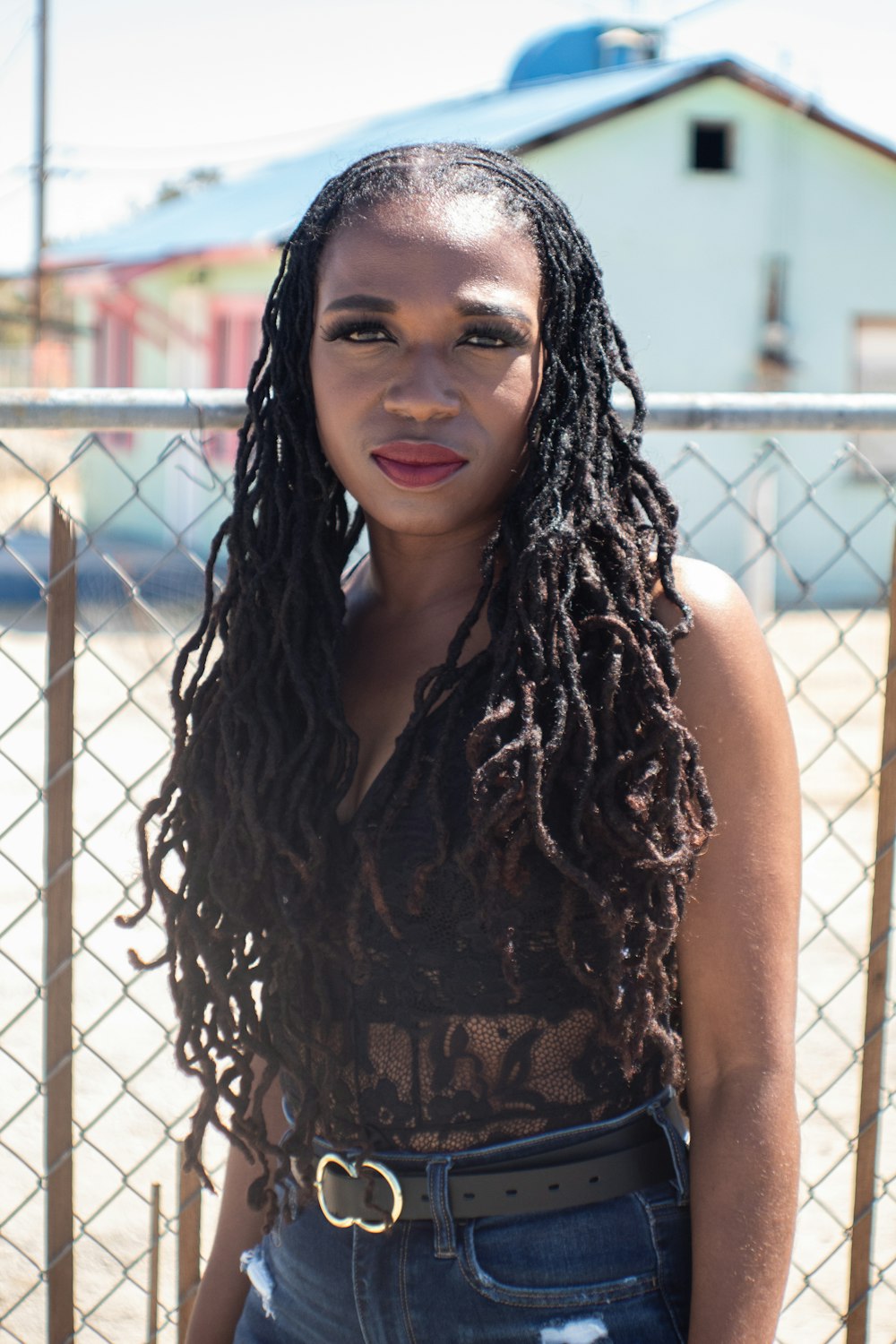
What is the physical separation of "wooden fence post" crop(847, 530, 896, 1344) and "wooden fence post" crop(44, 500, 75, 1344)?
4.17ft

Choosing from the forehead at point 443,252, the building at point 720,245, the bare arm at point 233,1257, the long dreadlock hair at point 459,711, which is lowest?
the bare arm at point 233,1257

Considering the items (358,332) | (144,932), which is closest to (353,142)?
(144,932)

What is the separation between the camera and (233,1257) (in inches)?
68.7

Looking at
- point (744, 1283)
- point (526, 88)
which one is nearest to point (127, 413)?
point (744, 1283)

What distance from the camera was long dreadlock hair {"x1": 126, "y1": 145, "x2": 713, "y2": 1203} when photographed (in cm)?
140

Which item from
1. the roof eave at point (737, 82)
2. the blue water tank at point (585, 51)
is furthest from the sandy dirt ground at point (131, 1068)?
the blue water tank at point (585, 51)

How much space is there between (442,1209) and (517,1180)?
0.08 meters

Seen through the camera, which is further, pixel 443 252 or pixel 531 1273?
pixel 443 252

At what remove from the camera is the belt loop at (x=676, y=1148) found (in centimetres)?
146

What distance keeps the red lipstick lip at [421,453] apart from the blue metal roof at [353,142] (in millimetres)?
10711

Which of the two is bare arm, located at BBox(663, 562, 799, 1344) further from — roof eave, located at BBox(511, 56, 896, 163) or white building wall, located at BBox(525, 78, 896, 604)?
roof eave, located at BBox(511, 56, 896, 163)

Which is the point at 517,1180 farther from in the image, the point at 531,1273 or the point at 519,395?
the point at 519,395

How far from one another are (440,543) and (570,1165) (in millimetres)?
693

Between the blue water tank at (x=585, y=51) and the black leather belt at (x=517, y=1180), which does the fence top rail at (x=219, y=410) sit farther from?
the blue water tank at (x=585, y=51)
